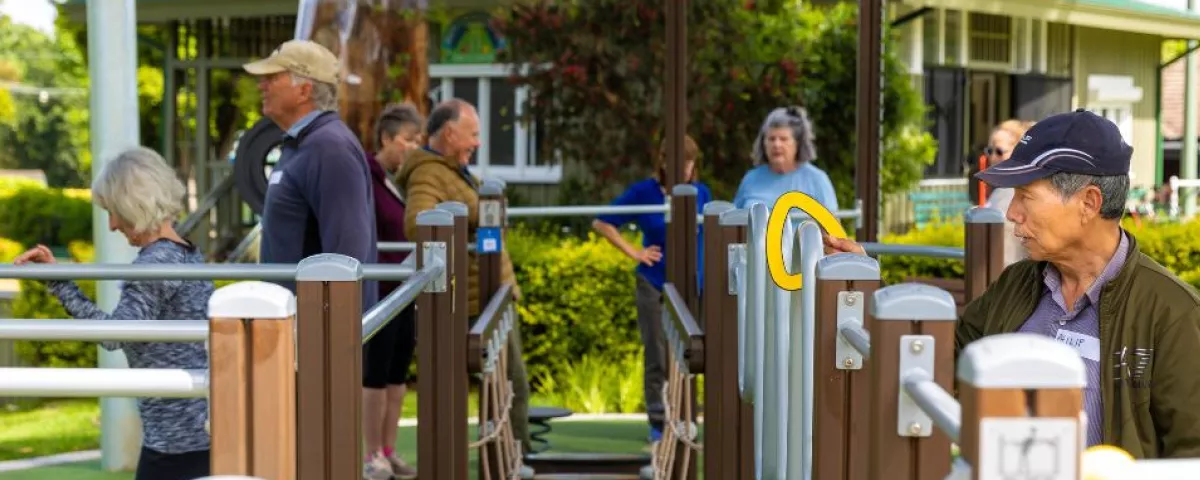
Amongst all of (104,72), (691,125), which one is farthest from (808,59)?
(104,72)

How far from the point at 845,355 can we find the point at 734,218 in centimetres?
163

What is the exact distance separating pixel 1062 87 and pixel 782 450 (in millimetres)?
17156

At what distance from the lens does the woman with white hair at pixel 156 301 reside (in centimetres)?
344

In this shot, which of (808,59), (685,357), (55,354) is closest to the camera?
(685,357)

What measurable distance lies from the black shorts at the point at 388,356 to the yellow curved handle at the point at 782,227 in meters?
2.47

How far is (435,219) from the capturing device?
3.84 meters

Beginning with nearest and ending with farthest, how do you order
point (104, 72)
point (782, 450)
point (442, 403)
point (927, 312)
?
point (927, 312)
point (782, 450)
point (442, 403)
point (104, 72)

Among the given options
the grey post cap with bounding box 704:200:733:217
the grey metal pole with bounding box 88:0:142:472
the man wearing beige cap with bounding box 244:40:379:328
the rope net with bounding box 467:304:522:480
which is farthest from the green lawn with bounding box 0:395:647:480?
the grey post cap with bounding box 704:200:733:217

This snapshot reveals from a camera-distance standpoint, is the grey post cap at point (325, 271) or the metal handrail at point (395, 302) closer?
the grey post cap at point (325, 271)

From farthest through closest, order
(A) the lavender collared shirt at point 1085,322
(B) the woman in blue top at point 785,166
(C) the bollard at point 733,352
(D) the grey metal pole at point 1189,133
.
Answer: (D) the grey metal pole at point 1189,133 < (B) the woman in blue top at point 785,166 < (C) the bollard at point 733,352 < (A) the lavender collared shirt at point 1085,322

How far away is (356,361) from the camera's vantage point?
2123mm

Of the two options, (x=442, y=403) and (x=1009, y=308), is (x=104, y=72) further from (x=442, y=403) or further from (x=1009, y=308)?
(x=1009, y=308)

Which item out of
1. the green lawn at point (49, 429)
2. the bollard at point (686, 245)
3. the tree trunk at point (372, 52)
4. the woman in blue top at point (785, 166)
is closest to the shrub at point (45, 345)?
the green lawn at point (49, 429)

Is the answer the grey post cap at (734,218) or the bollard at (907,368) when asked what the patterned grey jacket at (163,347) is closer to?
the grey post cap at (734,218)
